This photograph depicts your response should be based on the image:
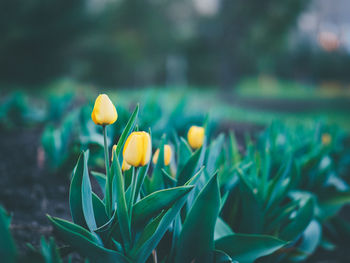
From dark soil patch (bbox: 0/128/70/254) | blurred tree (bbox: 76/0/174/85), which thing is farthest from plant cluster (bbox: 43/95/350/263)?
blurred tree (bbox: 76/0/174/85)

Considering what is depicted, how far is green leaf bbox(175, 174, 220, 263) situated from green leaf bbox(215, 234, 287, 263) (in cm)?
10

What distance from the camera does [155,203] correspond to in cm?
95

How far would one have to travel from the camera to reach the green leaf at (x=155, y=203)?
36.1 inches

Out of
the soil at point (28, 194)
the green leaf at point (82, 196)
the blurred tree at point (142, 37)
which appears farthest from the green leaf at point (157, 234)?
the blurred tree at point (142, 37)

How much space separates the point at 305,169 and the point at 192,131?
0.68m

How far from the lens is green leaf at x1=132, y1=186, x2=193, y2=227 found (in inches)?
36.1

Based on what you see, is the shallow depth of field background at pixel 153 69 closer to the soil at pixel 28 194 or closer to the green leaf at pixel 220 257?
the soil at pixel 28 194

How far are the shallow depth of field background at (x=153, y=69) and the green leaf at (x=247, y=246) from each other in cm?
69

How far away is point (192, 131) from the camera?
4.51ft

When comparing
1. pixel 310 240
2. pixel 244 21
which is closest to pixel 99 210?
pixel 310 240

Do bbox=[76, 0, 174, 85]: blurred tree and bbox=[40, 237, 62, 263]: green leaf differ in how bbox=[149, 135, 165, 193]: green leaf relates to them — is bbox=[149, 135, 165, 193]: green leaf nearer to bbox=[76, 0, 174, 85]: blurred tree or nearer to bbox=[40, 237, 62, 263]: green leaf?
bbox=[40, 237, 62, 263]: green leaf

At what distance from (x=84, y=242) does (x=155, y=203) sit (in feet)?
0.68

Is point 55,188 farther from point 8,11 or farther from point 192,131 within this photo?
point 8,11

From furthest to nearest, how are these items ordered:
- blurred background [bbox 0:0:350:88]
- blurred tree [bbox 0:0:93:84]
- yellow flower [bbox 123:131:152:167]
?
blurred background [bbox 0:0:350:88] < blurred tree [bbox 0:0:93:84] < yellow flower [bbox 123:131:152:167]
